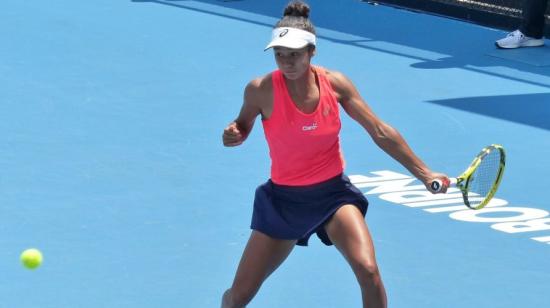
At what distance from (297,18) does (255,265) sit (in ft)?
4.44

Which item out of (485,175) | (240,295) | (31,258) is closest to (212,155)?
(31,258)

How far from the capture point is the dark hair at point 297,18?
702 centimetres

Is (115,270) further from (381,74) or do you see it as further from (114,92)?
(381,74)

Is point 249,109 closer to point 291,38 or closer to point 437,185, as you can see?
point 291,38

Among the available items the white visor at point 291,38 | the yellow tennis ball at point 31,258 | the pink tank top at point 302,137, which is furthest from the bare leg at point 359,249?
the yellow tennis ball at point 31,258

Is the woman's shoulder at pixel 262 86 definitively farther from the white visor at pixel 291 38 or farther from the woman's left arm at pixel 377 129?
the woman's left arm at pixel 377 129

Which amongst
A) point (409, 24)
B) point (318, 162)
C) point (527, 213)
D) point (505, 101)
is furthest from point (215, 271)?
point (409, 24)

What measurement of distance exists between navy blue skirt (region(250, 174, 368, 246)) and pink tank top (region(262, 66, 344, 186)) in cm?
5

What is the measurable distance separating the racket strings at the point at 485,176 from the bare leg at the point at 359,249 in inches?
29.0

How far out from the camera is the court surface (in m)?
8.66

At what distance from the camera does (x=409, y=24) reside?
1789 cm

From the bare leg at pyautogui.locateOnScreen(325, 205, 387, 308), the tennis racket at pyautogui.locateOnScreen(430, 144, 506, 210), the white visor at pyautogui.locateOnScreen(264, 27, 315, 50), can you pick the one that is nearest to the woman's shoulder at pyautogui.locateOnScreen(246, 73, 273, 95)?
the white visor at pyautogui.locateOnScreen(264, 27, 315, 50)

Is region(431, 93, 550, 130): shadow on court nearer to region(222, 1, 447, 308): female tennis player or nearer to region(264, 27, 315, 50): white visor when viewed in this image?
region(222, 1, 447, 308): female tennis player

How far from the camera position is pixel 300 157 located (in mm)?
7047
